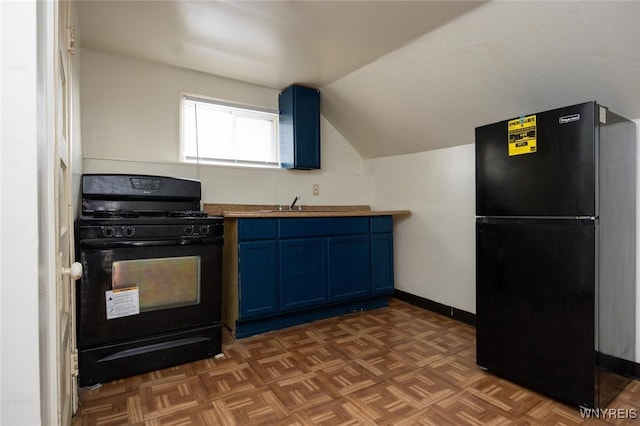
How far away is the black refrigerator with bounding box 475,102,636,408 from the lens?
5.25 feet

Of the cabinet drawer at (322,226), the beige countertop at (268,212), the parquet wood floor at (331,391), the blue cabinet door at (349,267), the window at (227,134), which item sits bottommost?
the parquet wood floor at (331,391)

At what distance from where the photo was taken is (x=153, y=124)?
2.84 m

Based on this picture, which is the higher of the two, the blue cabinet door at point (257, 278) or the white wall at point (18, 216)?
the white wall at point (18, 216)

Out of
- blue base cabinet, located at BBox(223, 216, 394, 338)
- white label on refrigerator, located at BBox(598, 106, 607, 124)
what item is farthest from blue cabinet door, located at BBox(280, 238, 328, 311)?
white label on refrigerator, located at BBox(598, 106, 607, 124)

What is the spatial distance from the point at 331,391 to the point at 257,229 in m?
1.26

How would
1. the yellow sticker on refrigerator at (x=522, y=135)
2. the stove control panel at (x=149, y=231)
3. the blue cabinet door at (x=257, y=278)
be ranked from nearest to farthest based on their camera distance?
1. the yellow sticker on refrigerator at (x=522, y=135)
2. the stove control panel at (x=149, y=231)
3. the blue cabinet door at (x=257, y=278)

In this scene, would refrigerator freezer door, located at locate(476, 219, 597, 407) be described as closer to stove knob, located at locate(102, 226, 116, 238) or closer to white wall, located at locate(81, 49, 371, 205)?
white wall, located at locate(81, 49, 371, 205)

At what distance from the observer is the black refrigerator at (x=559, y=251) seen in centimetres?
160

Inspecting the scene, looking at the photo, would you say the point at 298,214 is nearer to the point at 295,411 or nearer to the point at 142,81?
the point at 295,411

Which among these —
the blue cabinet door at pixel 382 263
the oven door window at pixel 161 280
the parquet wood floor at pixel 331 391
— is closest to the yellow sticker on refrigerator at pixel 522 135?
the parquet wood floor at pixel 331 391

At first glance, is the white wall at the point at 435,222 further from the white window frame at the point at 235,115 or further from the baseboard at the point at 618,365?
the white window frame at the point at 235,115

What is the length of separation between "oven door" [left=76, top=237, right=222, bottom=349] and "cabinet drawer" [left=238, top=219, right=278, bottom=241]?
28cm

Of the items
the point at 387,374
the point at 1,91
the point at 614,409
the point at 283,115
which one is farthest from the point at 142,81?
the point at 614,409

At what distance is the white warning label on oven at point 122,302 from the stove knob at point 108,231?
314 millimetres
